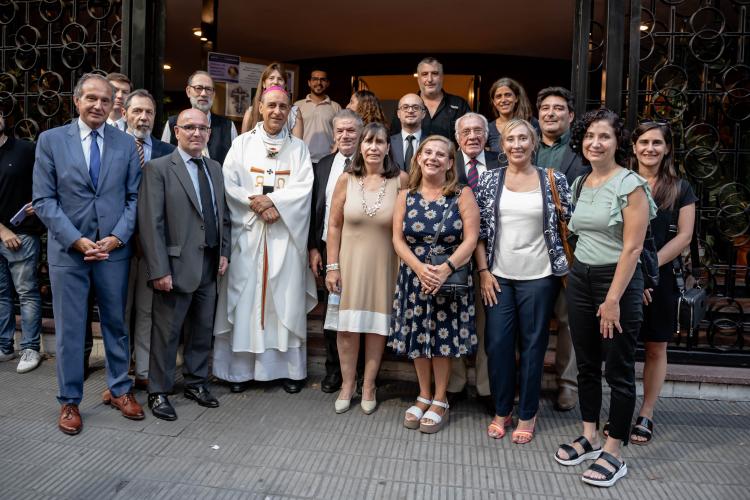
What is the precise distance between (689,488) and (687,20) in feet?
10.8

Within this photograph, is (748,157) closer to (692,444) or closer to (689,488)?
(692,444)

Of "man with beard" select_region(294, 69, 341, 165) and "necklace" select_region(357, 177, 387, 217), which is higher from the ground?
"man with beard" select_region(294, 69, 341, 165)

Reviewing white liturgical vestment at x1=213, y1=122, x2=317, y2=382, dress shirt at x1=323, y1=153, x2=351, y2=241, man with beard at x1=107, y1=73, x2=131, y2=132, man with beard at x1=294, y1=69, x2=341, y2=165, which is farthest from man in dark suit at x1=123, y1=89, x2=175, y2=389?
man with beard at x1=294, y1=69, x2=341, y2=165

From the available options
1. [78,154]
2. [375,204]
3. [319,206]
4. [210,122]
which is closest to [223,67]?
[210,122]

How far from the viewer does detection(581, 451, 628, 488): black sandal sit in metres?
3.11

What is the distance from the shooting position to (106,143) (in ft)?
12.4

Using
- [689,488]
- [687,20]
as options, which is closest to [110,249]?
[689,488]

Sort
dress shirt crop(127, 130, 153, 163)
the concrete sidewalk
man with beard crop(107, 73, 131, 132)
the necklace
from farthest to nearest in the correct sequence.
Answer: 1. man with beard crop(107, 73, 131, 132)
2. dress shirt crop(127, 130, 153, 163)
3. the necklace
4. the concrete sidewalk

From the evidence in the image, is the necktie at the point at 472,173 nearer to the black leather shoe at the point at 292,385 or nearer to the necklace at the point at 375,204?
the necklace at the point at 375,204

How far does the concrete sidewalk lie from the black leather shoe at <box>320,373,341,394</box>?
138mm

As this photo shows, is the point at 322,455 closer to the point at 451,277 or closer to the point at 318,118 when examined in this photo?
the point at 451,277

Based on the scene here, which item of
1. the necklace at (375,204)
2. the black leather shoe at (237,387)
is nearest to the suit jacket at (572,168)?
the necklace at (375,204)

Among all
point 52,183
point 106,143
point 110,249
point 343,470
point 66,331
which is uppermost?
point 106,143

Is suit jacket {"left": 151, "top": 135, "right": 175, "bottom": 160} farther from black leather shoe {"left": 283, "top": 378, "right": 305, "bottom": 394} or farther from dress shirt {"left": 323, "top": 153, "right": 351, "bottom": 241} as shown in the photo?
black leather shoe {"left": 283, "top": 378, "right": 305, "bottom": 394}
